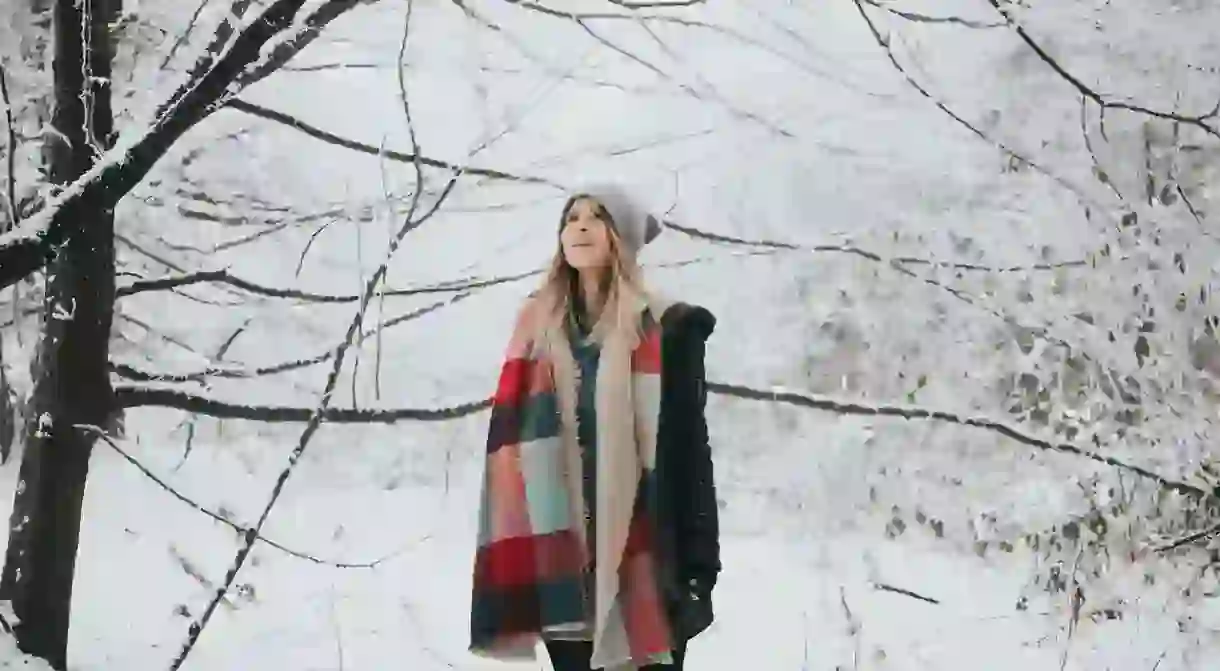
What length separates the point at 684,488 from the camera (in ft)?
4.34

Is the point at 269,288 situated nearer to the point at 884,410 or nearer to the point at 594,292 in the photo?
the point at 594,292

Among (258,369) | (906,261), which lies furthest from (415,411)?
(906,261)

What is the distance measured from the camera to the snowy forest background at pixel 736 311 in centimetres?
218

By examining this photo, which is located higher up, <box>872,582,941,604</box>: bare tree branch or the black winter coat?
the black winter coat

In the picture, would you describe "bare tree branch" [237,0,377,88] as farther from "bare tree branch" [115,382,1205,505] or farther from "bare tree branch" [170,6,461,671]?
"bare tree branch" [115,382,1205,505]

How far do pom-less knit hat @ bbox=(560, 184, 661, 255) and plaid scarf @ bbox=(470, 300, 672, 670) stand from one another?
0.41 ft

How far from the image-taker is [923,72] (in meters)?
2.54

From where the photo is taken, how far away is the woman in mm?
1330

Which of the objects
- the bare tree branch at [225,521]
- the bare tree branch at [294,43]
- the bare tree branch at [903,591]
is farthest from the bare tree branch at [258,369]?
the bare tree branch at [903,591]

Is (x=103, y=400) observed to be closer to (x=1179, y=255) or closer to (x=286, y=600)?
(x=286, y=600)

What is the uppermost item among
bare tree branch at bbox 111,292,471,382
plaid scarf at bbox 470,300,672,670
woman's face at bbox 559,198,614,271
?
woman's face at bbox 559,198,614,271

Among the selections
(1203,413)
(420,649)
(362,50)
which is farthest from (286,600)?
(1203,413)

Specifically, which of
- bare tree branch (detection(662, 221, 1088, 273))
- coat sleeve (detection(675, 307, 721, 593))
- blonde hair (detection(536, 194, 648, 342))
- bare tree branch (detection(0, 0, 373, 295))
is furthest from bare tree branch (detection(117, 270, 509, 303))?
coat sleeve (detection(675, 307, 721, 593))

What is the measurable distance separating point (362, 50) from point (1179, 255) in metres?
1.98
